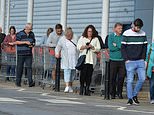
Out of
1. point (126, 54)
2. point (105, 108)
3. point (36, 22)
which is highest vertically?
point (36, 22)

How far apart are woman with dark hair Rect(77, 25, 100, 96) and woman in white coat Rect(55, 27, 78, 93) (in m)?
0.75

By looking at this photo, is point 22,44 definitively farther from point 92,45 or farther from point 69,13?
point 69,13

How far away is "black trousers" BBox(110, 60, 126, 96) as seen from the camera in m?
16.2

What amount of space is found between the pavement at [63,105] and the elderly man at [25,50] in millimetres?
2048

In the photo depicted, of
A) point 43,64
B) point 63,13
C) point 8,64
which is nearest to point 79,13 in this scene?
point 63,13

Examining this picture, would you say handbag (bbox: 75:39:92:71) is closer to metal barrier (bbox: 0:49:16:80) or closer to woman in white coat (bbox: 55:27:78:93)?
woman in white coat (bbox: 55:27:78:93)

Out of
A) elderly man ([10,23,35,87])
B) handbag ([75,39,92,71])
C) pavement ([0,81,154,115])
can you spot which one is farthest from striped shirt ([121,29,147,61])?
elderly man ([10,23,35,87])

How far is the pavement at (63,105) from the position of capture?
12305mm

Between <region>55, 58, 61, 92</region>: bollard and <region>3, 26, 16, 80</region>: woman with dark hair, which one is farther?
<region>3, 26, 16, 80</region>: woman with dark hair

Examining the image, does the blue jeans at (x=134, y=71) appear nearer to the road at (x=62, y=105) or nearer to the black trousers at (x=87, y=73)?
the road at (x=62, y=105)

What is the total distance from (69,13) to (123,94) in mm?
16874

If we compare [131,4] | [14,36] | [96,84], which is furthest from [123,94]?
[131,4]

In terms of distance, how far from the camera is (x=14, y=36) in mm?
21203

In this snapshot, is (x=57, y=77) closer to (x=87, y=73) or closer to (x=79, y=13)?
(x=87, y=73)
